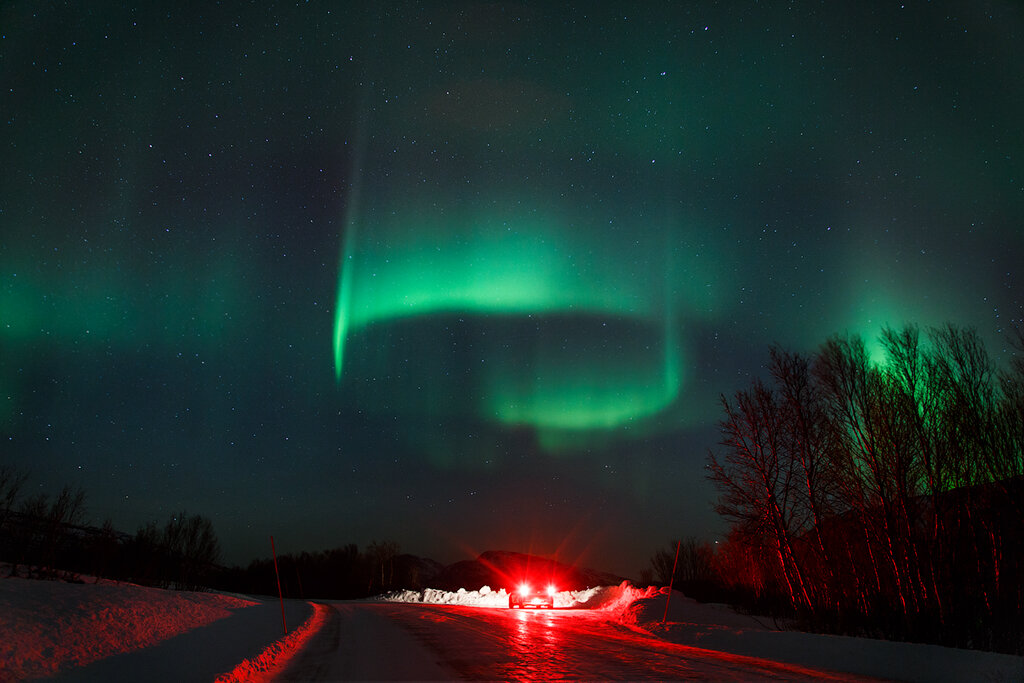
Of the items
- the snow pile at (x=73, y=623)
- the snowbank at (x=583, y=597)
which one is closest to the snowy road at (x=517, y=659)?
the snow pile at (x=73, y=623)

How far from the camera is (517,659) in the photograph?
1316 centimetres

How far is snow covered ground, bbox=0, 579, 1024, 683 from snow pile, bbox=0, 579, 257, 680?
3 cm

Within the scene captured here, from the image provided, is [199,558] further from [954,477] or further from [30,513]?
[954,477]

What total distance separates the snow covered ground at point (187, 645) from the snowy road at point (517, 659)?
3.74ft

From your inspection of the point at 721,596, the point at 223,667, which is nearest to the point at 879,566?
the point at 721,596

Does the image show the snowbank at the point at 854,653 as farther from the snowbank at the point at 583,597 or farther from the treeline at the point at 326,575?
the treeline at the point at 326,575

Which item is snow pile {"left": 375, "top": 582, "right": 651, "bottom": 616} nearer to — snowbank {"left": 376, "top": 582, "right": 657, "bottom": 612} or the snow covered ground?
snowbank {"left": 376, "top": 582, "right": 657, "bottom": 612}

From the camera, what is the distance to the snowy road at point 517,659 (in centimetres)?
1102

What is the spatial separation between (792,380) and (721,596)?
59.0 feet

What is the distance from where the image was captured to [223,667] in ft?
39.1

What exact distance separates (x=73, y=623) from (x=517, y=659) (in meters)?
12.6

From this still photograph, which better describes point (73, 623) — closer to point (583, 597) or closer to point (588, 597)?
point (588, 597)

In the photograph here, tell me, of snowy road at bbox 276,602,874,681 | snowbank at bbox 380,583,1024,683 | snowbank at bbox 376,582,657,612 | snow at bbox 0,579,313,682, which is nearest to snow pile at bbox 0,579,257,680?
snow at bbox 0,579,313,682

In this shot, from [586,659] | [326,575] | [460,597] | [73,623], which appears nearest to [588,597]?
[460,597]
